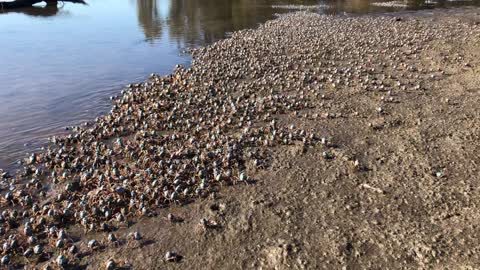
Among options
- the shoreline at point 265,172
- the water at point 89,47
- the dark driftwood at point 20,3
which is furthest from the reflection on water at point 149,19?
the shoreline at point 265,172

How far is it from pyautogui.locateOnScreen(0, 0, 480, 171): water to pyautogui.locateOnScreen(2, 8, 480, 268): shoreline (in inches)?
73.8

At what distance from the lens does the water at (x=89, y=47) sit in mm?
13617

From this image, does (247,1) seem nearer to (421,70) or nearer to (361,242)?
(421,70)

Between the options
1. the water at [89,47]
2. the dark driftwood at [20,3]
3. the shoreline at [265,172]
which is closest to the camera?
the shoreline at [265,172]

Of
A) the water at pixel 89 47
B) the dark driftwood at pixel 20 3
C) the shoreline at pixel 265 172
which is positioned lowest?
the shoreline at pixel 265 172

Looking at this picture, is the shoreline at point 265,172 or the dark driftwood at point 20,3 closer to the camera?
the shoreline at point 265,172

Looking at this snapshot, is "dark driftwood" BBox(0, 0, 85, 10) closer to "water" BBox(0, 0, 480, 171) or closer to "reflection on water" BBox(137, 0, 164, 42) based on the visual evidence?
"water" BBox(0, 0, 480, 171)

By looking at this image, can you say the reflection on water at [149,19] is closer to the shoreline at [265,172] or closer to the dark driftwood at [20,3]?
the dark driftwood at [20,3]

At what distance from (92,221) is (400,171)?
6627mm

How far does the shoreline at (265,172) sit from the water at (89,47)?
6.15 ft

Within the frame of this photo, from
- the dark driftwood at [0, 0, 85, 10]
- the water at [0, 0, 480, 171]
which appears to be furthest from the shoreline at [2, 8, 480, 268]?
the dark driftwood at [0, 0, 85, 10]

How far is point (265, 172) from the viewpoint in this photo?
9055 millimetres

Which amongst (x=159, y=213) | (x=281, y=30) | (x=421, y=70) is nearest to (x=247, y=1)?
(x=281, y=30)


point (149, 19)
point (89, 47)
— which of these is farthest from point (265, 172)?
point (149, 19)
